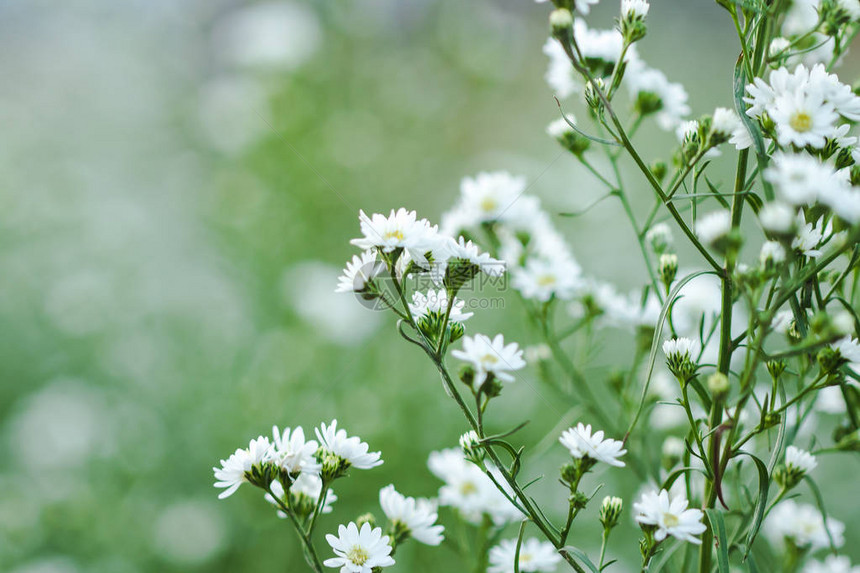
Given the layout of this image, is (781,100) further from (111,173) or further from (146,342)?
(111,173)

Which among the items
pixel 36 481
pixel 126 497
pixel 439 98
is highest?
pixel 439 98

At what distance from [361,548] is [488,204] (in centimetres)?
46

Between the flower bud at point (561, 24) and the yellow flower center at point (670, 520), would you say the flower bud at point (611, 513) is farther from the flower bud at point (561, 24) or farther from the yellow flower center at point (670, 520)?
the flower bud at point (561, 24)

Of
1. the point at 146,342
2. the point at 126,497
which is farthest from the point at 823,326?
the point at 146,342

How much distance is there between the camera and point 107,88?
3.02 meters

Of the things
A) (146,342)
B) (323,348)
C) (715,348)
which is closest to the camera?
(715,348)

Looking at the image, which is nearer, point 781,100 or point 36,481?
point 781,100

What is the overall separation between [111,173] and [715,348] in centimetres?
259

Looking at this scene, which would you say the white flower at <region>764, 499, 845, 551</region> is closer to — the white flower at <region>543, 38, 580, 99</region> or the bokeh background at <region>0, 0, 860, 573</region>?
the bokeh background at <region>0, 0, 860, 573</region>

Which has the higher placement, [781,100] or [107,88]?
[107,88]

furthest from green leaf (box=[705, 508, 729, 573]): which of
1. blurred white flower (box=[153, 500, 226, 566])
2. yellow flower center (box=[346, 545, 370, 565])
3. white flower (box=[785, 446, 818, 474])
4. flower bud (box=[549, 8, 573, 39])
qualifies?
blurred white flower (box=[153, 500, 226, 566])

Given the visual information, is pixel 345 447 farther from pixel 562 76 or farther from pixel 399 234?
pixel 562 76

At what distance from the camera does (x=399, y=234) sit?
53cm

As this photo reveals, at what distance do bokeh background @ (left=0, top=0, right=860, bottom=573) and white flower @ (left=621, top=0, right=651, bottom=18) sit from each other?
22.2 inches
